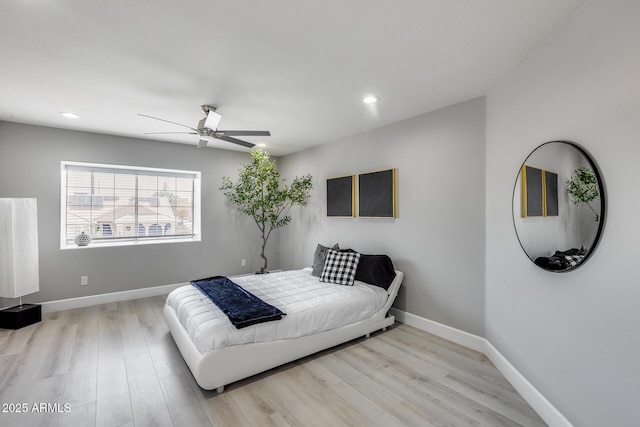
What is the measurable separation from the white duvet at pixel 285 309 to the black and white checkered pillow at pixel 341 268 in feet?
0.33

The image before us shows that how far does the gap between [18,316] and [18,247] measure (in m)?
0.80

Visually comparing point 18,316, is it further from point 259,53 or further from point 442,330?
point 442,330

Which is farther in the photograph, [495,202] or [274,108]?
[274,108]

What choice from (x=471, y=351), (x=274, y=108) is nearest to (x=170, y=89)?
(x=274, y=108)

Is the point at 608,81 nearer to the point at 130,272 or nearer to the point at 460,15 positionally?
the point at 460,15

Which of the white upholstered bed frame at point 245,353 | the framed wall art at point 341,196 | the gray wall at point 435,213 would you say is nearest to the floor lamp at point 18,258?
the white upholstered bed frame at point 245,353

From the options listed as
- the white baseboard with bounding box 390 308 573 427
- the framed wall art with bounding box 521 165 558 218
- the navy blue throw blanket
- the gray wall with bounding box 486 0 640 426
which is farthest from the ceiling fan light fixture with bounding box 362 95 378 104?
the white baseboard with bounding box 390 308 573 427

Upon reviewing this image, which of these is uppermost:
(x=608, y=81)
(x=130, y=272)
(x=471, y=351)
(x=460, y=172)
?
(x=608, y=81)

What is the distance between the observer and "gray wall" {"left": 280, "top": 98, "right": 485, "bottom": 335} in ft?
9.34

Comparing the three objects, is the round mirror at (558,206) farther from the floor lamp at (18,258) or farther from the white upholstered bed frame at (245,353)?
the floor lamp at (18,258)

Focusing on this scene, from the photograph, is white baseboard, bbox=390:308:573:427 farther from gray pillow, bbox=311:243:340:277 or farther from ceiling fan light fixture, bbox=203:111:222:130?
ceiling fan light fixture, bbox=203:111:222:130

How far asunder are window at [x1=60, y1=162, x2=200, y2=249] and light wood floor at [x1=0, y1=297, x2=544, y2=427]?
1617mm

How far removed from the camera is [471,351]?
110 inches

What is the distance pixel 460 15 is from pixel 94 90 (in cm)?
310
